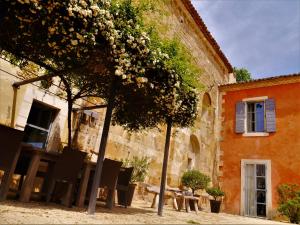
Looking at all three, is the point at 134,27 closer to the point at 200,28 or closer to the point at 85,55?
the point at 85,55

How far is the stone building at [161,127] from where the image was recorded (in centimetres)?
665

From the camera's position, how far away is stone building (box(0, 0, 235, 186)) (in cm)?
665

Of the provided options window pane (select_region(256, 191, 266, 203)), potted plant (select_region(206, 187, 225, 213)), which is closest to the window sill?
window pane (select_region(256, 191, 266, 203))

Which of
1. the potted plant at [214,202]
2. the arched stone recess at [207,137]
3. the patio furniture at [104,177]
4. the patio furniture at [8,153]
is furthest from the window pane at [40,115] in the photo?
the arched stone recess at [207,137]

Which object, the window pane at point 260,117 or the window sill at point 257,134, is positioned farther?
the window pane at point 260,117

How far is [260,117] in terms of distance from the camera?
42.9 ft

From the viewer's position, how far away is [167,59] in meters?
4.68

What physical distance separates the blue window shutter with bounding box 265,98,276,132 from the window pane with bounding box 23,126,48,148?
9.09m

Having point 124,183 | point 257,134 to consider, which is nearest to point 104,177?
point 124,183

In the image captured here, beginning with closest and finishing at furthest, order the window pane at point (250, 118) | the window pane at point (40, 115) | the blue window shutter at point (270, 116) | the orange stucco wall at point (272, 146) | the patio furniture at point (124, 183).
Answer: the patio furniture at point (124, 183), the window pane at point (40, 115), the orange stucco wall at point (272, 146), the blue window shutter at point (270, 116), the window pane at point (250, 118)

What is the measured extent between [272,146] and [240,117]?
1.92 meters

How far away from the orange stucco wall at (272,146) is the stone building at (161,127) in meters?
0.68

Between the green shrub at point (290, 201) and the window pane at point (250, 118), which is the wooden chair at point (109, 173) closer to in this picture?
the green shrub at point (290, 201)

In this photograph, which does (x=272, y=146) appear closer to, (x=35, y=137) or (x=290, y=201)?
→ (x=290, y=201)
